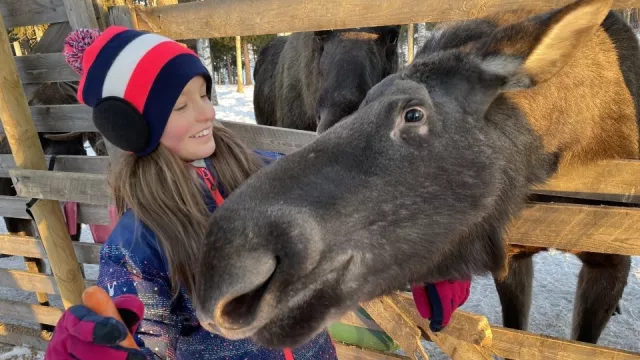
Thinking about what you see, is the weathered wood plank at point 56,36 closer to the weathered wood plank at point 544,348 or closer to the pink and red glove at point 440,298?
the pink and red glove at point 440,298

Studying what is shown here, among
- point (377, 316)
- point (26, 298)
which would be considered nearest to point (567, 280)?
point (377, 316)

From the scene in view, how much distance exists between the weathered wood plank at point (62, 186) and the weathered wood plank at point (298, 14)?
114cm

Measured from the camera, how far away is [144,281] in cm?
166

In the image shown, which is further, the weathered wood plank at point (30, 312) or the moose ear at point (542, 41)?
the weathered wood plank at point (30, 312)

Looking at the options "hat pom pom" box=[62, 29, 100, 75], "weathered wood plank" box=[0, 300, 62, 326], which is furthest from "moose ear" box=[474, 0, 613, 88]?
"weathered wood plank" box=[0, 300, 62, 326]

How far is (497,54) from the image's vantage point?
1577 mm

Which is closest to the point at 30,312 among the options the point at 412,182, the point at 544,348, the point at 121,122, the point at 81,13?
the point at 81,13

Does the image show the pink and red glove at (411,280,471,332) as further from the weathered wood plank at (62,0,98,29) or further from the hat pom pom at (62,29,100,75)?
the weathered wood plank at (62,0,98,29)

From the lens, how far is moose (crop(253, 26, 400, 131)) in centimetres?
356

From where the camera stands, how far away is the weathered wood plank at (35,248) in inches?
160

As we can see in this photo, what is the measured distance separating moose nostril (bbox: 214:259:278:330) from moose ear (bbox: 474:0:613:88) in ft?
3.61

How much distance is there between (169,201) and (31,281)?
3.49 metres

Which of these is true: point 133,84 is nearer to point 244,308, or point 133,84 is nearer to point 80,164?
point 244,308

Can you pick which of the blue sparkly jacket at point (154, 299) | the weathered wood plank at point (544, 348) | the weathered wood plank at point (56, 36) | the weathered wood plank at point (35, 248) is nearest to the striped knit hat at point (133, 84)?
the blue sparkly jacket at point (154, 299)
